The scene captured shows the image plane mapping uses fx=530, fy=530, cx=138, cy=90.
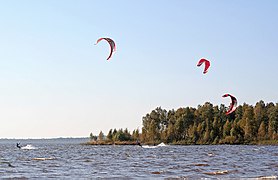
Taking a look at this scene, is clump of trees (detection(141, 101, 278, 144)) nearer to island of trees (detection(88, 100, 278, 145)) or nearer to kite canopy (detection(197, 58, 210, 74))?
island of trees (detection(88, 100, 278, 145))

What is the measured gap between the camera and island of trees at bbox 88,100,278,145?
470ft

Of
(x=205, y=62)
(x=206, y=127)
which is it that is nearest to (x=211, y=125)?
(x=206, y=127)

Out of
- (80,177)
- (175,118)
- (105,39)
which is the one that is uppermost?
(175,118)

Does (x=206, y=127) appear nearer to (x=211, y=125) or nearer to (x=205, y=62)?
(x=211, y=125)

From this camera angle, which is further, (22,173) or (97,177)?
(22,173)

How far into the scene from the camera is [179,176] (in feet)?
103

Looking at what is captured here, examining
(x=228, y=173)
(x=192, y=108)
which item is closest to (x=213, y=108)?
Answer: (x=192, y=108)

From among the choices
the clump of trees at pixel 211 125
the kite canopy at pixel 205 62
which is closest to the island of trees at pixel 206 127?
the clump of trees at pixel 211 125

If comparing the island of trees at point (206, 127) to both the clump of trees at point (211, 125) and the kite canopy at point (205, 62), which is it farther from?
the kite canopy at point (205, 62)

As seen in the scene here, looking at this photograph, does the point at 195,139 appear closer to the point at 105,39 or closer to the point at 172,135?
the point at 172,135

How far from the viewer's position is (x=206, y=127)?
505 ft

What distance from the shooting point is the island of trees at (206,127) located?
143375mm

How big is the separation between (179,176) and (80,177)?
5.83 meters

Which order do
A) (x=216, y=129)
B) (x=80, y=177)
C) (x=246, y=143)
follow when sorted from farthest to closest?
(x=216, y=129) → (x=246, y=143) → (x=80, y=177)
